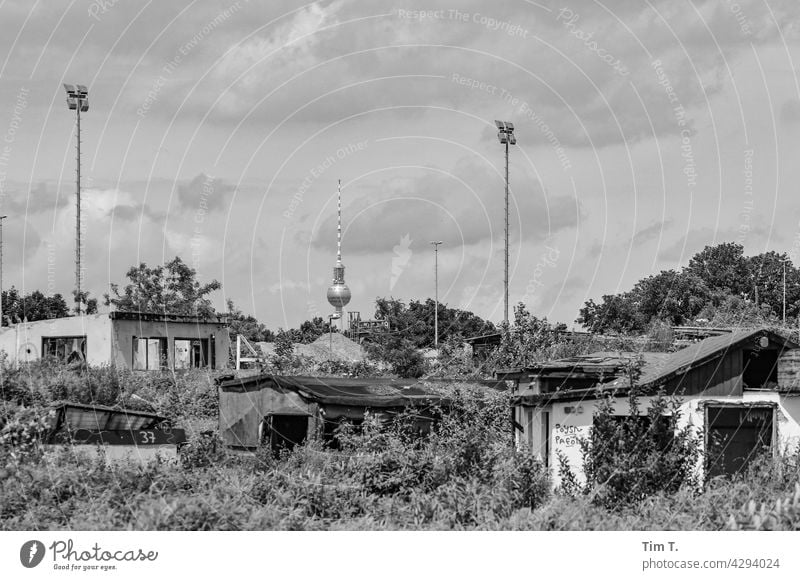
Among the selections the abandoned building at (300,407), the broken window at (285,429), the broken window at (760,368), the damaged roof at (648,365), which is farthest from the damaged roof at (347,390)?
the broken window at (760,368)

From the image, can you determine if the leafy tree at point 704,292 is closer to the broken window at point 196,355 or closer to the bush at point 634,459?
the broken window at point 196,355

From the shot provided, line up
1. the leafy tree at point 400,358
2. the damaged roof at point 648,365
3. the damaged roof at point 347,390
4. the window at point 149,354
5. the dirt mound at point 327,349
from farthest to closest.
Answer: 1. the dirt mound at point 327,349
2. the leafy tree at point 400,358
3. the window at point 149,354
4. the damaged roof at point 347,390
5. the damaged roof at point 648,365

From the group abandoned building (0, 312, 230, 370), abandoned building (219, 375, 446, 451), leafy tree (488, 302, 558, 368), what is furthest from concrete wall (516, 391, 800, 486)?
abandoned building (0, 312, 230, 370)

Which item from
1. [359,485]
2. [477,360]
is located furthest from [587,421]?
[477,360]

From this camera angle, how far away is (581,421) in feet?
66.3

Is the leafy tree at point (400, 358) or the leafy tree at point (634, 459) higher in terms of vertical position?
the leafy tree at point (400, 358)

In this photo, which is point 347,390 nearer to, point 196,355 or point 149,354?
point 149,354

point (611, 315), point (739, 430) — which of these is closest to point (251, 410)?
point (739, 430)

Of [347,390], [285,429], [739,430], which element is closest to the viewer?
[739,430]

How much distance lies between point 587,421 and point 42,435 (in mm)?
10852

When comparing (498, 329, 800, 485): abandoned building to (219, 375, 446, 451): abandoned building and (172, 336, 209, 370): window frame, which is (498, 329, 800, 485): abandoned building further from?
(172, 336, 209, 370): window frame

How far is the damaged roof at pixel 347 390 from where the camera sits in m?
22.0

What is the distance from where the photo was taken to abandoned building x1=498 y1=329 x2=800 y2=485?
1844 centimetres

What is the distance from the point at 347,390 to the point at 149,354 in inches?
638
